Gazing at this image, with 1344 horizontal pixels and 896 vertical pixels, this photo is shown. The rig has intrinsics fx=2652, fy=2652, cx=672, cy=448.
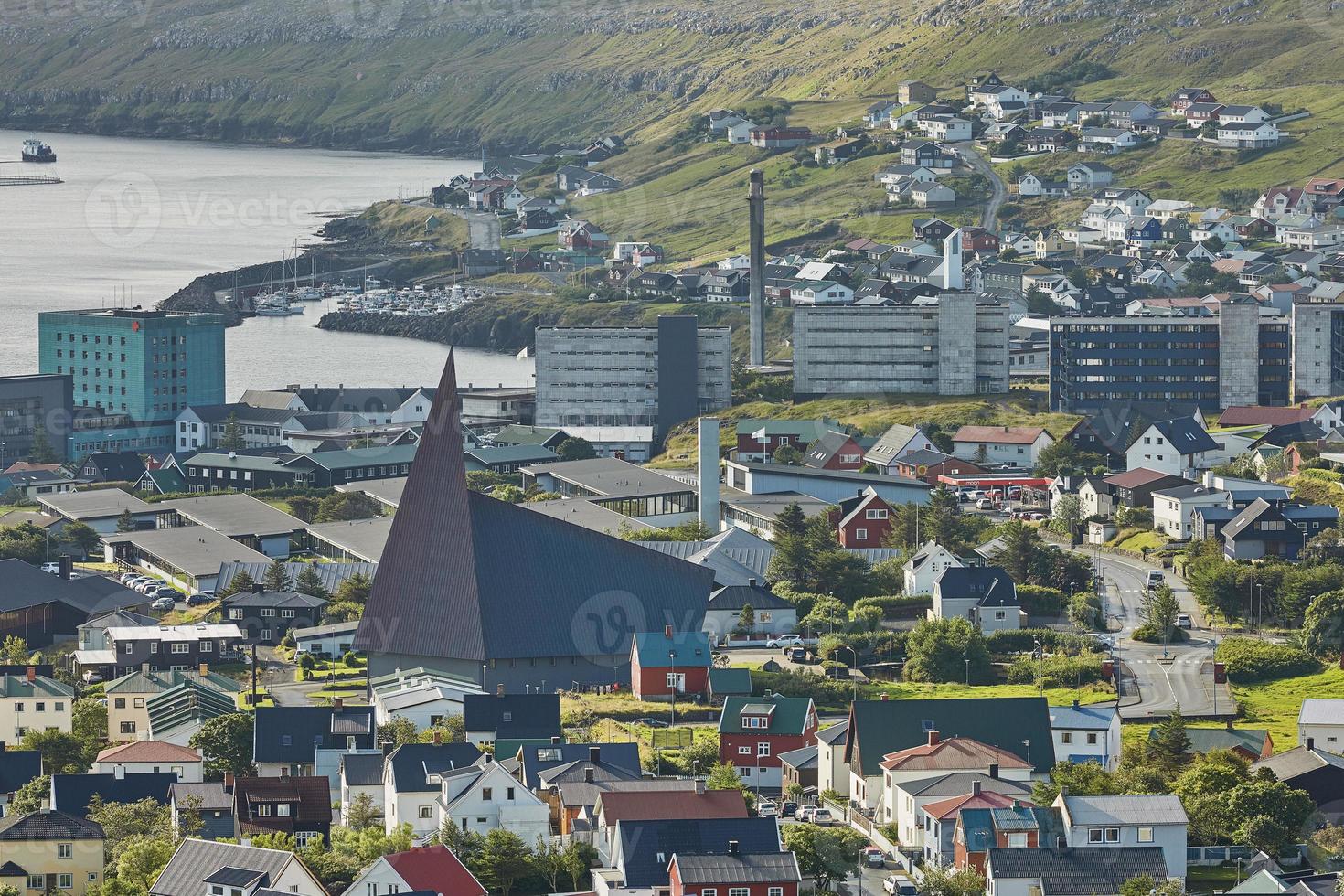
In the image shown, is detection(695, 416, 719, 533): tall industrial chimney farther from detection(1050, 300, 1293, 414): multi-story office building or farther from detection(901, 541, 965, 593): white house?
detection(1050, 300, 1293, 414): multi-story office building

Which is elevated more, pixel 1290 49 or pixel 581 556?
pixel 1290 49

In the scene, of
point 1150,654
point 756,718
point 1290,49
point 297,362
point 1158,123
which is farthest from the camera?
point 1290,49

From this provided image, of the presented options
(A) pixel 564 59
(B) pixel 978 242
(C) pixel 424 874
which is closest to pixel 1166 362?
(B) pixel 978 242

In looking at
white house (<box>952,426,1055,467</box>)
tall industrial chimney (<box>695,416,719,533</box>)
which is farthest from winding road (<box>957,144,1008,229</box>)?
tall industrial chimney (<box>695,416,719,533</box>)

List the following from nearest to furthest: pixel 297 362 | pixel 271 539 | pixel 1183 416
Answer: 1. pixel 271 539
2. pixel 1183 416
3. pixel 297 362

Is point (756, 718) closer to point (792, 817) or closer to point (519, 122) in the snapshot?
point (792, 817)

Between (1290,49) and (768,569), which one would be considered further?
(1290,49)

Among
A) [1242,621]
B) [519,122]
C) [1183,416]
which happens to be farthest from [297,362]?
[519,122]

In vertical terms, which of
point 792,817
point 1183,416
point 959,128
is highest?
point 959,128
